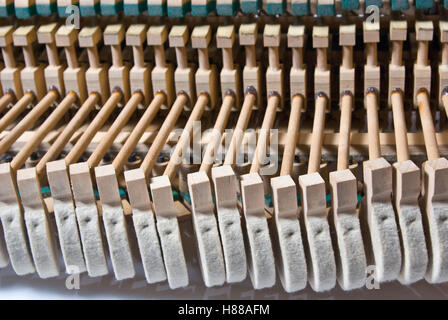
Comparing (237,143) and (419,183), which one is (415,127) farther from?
(237,143)

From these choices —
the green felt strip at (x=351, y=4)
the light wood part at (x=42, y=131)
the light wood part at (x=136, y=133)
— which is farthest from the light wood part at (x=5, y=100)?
the green felt strip at (x=351, y=4)

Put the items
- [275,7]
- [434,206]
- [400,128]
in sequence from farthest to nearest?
[275,7] < [400,128] < [434,206]

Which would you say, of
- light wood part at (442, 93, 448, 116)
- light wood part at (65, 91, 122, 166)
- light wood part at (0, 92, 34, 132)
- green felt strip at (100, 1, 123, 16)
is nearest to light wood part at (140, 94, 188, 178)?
light wood part at (65, 91, 122, 166)

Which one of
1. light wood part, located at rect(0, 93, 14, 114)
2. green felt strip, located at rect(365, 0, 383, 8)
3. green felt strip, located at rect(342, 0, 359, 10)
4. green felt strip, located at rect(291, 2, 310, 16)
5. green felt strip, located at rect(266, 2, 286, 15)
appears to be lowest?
light wood part, located at rect(0, 93, 14, 114)

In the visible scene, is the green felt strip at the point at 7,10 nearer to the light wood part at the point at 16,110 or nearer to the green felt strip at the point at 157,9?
the light wood part at the point at 16,110

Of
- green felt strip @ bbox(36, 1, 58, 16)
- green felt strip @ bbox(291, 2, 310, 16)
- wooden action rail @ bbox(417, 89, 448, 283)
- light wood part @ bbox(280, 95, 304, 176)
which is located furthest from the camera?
green felt strip @ bbox(36, 1, 58, 16)

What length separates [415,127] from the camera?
1662 mm

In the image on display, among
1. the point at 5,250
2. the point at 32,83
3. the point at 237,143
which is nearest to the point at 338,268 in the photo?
the point at 237,143

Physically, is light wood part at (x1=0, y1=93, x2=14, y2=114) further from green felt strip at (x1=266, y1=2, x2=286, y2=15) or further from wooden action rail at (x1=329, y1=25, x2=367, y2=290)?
wooden action rail at (x1=329, y1=25, x2=367, y2=290)

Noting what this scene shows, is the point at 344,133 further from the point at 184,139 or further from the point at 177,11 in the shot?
the point at 177,11

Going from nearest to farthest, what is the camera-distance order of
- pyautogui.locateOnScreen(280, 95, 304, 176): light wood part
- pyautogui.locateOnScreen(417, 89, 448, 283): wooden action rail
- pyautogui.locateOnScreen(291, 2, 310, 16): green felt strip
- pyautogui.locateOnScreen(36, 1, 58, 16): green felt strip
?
pyautogui.locateOnScreen(417, 89, 448, 283): wooden action rail, pyautogui.locateOnScreen(280, 95, 304, 176): light wood part, pyautogui.locateOnScreen(291, 2, 310, 16): green felt strip, pyautogui.locateOnScreen(36, 1, 58, 16): green felt strip

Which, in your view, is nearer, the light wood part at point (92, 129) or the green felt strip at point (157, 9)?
the light wood part at point (92, 129)

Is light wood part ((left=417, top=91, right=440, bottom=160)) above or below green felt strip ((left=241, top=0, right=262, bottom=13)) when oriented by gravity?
below

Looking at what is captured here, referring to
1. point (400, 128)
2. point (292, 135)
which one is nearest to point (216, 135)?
point (292, 135)
